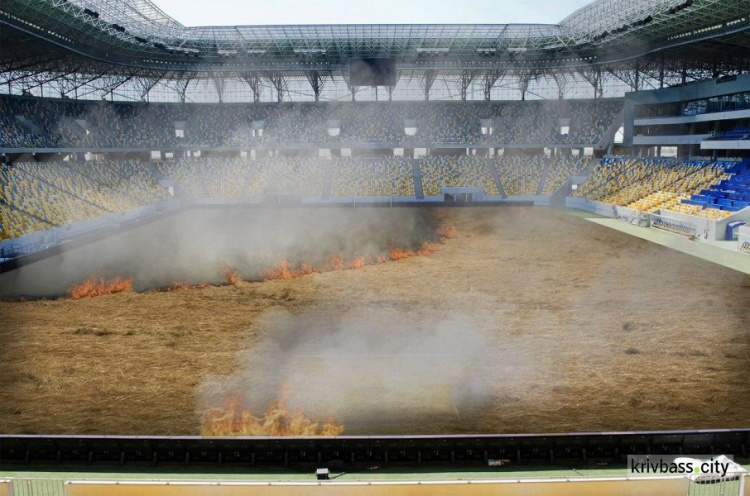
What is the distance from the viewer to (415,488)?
7836 mm

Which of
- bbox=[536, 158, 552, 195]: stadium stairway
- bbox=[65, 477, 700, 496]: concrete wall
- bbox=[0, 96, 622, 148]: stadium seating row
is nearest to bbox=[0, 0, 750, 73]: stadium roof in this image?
bbox=[0, 96, 622, 148]: stadium seating row

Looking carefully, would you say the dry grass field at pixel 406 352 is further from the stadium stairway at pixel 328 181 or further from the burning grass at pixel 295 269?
the stadium stairway at pixel 328 181

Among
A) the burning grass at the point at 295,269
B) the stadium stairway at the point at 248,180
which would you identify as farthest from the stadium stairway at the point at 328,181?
the burning grass at the point at 295,269

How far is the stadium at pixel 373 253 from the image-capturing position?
9.95 meters

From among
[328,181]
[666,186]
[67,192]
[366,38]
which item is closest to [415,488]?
[67,192]

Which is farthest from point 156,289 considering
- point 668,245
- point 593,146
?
point 593,146

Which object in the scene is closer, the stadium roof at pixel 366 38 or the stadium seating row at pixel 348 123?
the stadium roof at pixel 366 38

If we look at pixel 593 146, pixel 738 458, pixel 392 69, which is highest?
pixel 392 69

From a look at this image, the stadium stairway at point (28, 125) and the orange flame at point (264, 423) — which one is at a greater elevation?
the stadium stairway at point (28, 125)

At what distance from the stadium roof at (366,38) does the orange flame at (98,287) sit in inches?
880

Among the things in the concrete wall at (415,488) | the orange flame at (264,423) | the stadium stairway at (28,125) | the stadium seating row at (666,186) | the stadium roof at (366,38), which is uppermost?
the stadium roof at (366,38)

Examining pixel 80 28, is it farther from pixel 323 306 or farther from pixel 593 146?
pixel 593 146

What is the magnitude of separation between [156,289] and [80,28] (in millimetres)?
28582

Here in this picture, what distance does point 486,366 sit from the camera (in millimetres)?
14641
